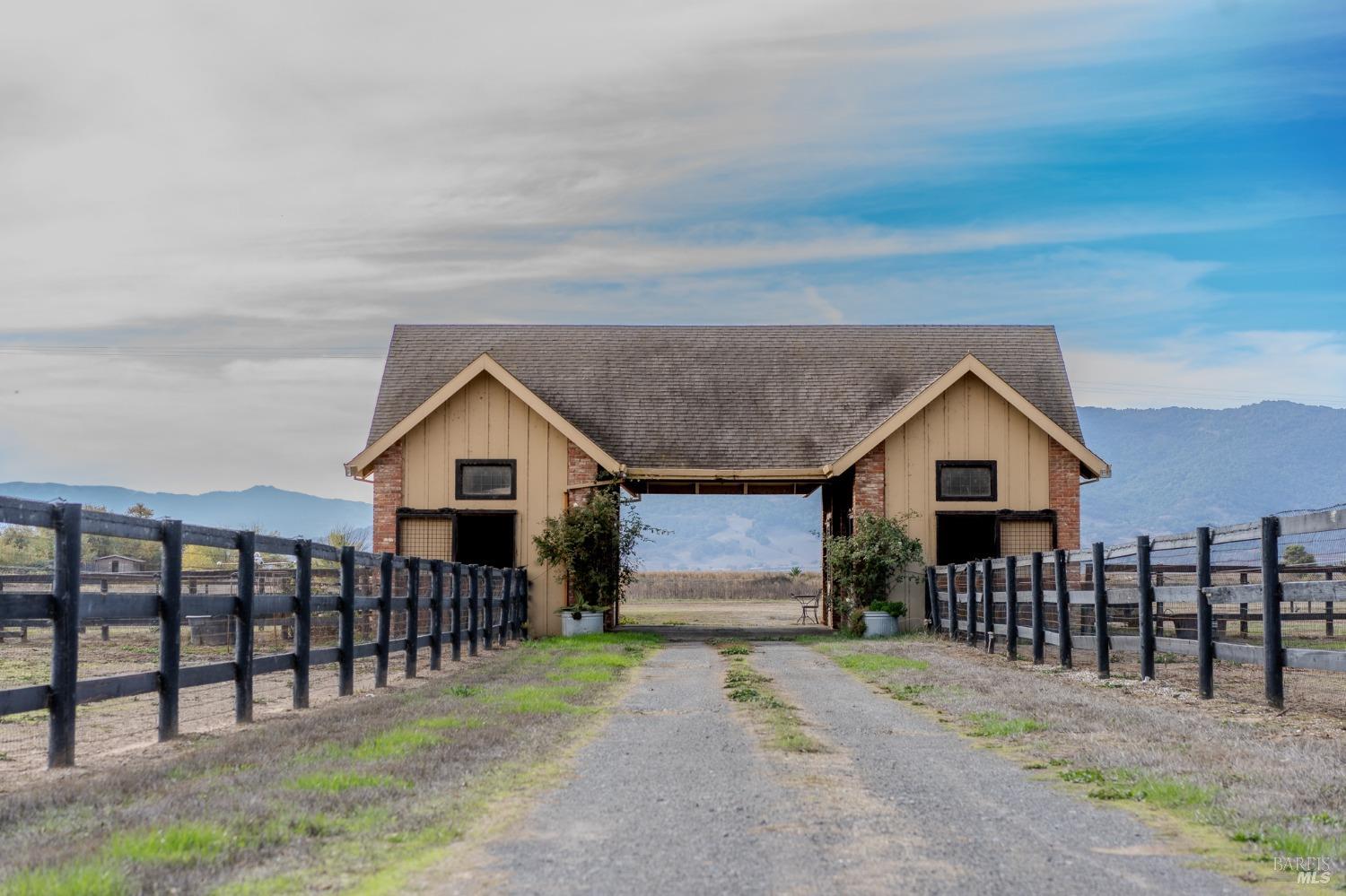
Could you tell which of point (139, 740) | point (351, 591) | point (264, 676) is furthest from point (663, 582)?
point (139, 740)

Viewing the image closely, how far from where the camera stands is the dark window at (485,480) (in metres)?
26.3

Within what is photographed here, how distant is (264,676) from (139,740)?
7.26 m

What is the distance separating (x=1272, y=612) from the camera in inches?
409

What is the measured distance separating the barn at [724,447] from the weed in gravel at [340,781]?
18.8m

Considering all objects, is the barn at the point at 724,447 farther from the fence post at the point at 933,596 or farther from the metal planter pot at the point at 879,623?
the fence post at the point at 933,596

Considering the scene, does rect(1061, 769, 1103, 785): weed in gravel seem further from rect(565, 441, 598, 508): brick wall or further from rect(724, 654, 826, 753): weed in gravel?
rect(565, 441, 598, 508): brick wall

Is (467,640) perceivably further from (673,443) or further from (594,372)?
(594,372)

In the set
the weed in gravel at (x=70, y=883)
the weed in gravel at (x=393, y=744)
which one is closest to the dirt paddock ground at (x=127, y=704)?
the weed in gravel at (x=393, y=744)

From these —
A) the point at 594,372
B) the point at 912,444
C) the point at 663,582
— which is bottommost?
the point at 663,582

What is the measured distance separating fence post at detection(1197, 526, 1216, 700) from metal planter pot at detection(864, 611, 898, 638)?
13524 mm

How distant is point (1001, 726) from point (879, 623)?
15745 mm

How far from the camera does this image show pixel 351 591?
41.0 ft

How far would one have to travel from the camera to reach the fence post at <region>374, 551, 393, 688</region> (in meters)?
13.5

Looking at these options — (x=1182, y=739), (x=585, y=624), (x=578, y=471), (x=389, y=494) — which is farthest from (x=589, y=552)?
(x=1182, y=739)
